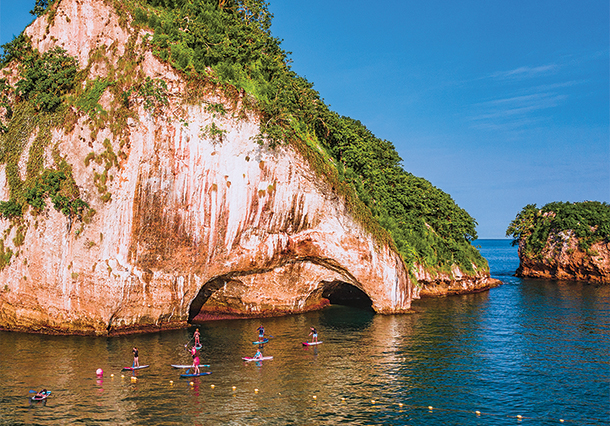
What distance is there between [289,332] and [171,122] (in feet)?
69.9

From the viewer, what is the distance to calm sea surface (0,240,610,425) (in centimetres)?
2353

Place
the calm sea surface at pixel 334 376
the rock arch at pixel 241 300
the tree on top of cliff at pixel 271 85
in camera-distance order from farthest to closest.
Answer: the rock arch at pixel 241 300 < the tree on top of cliff at pixel 271 85 < the calm sea surface at pixel 334 376

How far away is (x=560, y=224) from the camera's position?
89.3 metres

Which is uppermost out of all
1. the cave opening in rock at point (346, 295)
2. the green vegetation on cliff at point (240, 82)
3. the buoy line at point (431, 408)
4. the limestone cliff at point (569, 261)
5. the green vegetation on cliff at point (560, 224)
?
the green vegetation on cliff at point (240, 82)

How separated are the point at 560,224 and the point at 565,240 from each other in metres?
3.91

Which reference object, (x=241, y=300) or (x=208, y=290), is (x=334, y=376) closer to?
(x=241, y=300)

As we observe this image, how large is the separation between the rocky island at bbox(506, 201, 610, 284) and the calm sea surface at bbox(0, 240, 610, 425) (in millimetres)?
43970

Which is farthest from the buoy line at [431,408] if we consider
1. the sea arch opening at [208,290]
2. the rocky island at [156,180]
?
the sea arch opening at [208,290]

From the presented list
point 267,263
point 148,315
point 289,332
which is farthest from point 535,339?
point 148,315

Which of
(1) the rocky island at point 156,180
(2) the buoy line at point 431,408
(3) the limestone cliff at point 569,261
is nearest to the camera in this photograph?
(2) the buoy line at point 431,408

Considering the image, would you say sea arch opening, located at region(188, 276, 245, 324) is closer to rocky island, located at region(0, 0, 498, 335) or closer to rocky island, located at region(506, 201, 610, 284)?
rocky island, located at region(0, 0, 498, 335)

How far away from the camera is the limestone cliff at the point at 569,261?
272 ft

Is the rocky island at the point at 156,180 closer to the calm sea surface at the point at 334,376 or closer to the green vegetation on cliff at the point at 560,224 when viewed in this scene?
the calm sea surface at the point at 334,376

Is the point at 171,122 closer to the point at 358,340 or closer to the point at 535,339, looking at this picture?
the point at 358,340
